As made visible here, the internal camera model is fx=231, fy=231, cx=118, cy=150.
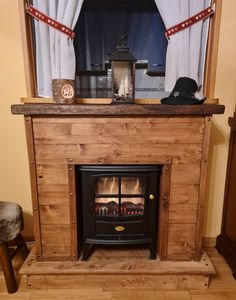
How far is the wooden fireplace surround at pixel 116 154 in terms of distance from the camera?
1335 millimetres

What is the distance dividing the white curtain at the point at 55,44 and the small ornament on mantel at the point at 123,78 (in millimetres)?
355

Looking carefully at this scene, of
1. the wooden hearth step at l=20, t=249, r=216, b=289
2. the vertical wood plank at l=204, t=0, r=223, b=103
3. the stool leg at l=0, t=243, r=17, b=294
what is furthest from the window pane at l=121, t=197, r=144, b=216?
the vertical wood plank at l=204, t=0, r=223, b=103

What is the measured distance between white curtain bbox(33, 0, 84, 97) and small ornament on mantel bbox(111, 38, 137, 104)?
355 millimetres

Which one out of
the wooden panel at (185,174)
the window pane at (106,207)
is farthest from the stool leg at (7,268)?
the wooden panel at (185,174)

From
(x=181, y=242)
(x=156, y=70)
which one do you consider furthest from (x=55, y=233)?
(x=156, y=70)

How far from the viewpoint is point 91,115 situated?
1.34 metres

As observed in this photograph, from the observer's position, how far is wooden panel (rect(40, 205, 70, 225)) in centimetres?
148

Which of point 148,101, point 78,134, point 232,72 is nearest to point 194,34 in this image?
point 232,72

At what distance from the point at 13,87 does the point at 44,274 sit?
4.25 feet

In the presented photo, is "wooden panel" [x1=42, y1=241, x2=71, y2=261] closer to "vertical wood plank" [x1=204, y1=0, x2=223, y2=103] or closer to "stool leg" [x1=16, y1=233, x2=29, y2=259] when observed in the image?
"stool leg" [x1=16, y1=233, x2=29, y2=259]

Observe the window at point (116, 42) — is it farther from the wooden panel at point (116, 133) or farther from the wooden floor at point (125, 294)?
the wooden floor at point (125, 294)

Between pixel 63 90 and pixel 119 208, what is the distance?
0.83m

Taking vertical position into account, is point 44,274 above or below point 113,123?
below

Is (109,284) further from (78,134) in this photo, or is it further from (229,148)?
(229,148)
